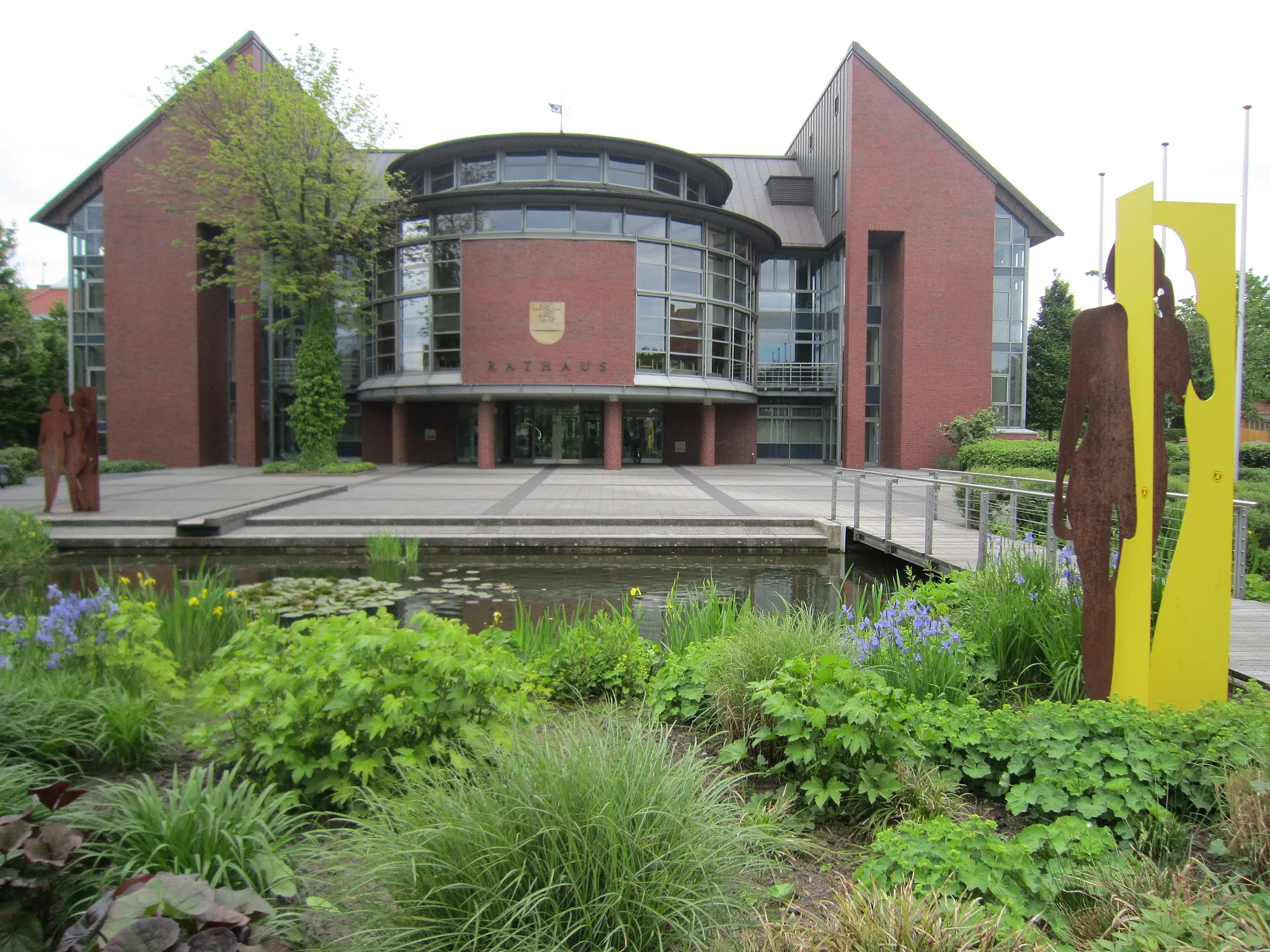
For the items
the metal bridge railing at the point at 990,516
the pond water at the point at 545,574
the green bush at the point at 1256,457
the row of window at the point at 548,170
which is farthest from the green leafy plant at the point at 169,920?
the green bush at the point at 1256,457

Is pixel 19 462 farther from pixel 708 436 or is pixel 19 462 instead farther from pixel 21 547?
pixel 708 436

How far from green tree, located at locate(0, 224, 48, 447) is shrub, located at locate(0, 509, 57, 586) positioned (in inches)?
764

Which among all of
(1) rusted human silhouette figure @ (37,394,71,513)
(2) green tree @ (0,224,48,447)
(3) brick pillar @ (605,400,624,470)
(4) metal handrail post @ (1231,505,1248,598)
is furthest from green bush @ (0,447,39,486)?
(4) metal handrail post @ (1231,505,1248,598)

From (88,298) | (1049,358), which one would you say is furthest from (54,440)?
(1049,358)

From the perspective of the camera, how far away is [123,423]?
102ft

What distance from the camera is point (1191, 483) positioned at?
4.30 meters

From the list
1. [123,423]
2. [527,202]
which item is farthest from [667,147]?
[123,423]

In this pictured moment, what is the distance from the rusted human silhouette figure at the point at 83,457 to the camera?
14.2 metres

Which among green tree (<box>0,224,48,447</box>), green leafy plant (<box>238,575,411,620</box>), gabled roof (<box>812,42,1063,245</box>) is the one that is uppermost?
gabled roof (<box>812,42,1063,245</box>)

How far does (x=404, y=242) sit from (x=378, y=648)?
28360 millimetres

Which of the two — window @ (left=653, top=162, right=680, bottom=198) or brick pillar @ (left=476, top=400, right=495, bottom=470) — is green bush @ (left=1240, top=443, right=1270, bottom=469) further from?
brick pillar @ (left=476, top=400, right=495, bottom=470)

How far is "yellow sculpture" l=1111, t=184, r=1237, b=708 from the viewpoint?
410cm

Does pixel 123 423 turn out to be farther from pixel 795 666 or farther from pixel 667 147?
pixel 795 666

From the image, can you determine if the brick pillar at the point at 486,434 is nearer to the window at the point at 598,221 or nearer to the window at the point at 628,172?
the window at the point at 598,221
